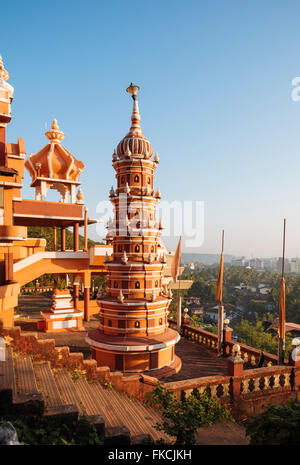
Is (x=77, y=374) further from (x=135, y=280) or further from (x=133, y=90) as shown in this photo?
(x=133, y=90)

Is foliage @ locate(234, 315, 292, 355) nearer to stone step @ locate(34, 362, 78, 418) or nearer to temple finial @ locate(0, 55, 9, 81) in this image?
stone step @ locate(34, 362, 78, 418)

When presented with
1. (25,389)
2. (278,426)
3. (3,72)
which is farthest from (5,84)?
(278,426)

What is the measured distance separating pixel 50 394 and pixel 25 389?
2.69 feet

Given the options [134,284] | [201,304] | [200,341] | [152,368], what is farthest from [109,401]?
[201,304]

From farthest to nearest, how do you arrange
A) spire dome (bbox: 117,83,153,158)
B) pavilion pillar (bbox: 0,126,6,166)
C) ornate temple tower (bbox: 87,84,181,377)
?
1. spire dome (bbox: 117,83,153,158)
2. pavilion pillar (bbox: 0,126,6,166)
3. ornate temple tower (bbox: 87,84,181,377)

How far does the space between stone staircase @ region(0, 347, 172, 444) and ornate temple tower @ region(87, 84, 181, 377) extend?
3630mm

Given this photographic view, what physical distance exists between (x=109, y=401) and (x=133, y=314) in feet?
17.5

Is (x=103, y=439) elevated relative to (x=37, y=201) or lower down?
lower down

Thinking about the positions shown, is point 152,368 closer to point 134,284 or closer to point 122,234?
point 134,284

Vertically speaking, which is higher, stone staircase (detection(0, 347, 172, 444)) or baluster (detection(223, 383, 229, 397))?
stone staircase (detection(0, 347, 172, 444))

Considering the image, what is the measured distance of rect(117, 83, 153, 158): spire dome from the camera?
16.8 m

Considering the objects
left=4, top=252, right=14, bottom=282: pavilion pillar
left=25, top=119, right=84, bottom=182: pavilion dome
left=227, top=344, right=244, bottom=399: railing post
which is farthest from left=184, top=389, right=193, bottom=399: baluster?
left=25, top=119, right=84, bottom=182: pavilion dome

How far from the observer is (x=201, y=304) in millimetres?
116750

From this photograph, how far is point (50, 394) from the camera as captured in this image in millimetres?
8938
